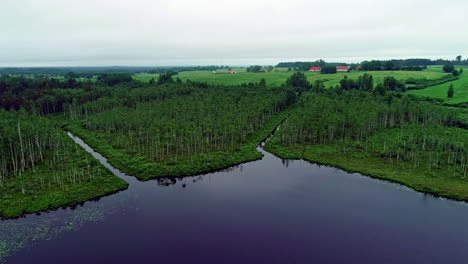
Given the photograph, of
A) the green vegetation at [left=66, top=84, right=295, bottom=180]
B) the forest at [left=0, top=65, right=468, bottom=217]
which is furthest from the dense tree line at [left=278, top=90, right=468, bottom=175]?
the green vegetation at [left=66, top=84, right=295, bottom=180]

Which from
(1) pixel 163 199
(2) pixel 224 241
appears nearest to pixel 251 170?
(1) pixel 163 199

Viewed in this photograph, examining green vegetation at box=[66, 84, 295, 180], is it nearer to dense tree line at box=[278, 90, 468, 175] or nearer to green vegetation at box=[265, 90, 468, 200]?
green vegetation at box=[265, 90, 468, 200]

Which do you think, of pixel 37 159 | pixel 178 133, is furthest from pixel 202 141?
pixel 37 159

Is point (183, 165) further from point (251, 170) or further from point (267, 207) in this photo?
point (267, 207)

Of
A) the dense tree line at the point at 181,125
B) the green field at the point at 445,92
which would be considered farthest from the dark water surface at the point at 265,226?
the green field at the point at 445,92

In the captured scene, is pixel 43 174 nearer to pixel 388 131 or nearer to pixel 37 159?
pixel 37 159

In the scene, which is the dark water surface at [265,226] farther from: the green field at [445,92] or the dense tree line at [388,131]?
the green field at [445,92]
